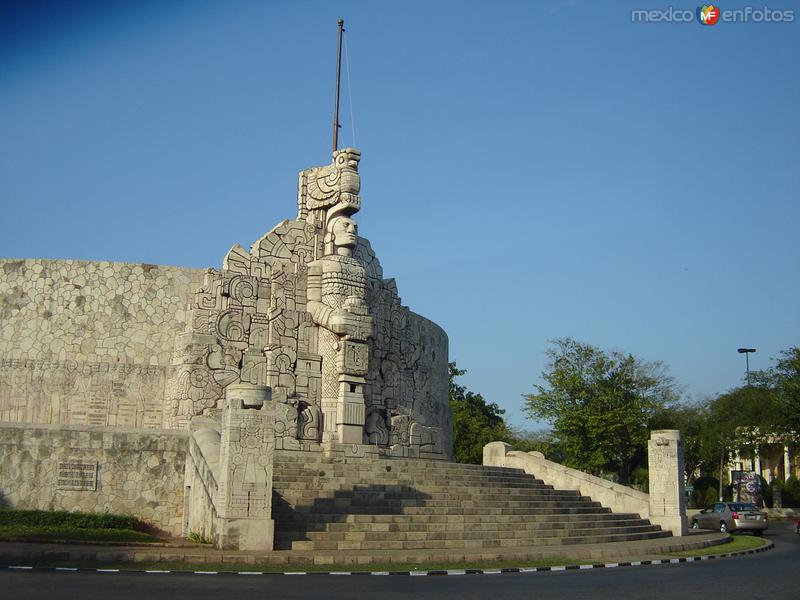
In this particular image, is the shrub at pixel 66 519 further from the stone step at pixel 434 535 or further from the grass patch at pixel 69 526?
the stone step at pixel 434 535

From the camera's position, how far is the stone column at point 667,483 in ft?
74.0

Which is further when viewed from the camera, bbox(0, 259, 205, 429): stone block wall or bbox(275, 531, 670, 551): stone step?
bbox(0, 259, 205, 429): stone block wall

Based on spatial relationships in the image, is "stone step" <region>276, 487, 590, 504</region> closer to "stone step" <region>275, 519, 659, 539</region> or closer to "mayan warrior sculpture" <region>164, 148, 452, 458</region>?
"stone step" <region>275, 519, 659, 539</region>

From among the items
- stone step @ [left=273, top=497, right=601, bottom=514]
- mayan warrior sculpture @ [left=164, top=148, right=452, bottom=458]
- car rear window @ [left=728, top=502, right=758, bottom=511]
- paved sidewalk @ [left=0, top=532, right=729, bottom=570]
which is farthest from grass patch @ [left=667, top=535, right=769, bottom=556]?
mayan warrior sculpture @ [left=164, top=148, right=452, bottom=458]

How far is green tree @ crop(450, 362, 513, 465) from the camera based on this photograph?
164ft

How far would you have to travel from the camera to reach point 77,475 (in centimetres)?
1877

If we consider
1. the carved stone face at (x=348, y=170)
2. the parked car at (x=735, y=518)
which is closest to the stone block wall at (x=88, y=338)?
the carved stone face at (x=348, y=170)

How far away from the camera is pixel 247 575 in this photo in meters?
12.4

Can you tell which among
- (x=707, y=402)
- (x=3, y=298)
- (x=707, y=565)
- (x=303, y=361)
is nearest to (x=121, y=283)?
(x=3, y=298)

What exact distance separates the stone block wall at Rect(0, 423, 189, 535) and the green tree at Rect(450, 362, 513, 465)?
1192 inches

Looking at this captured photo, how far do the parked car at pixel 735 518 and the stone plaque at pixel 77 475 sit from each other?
59.2 ft

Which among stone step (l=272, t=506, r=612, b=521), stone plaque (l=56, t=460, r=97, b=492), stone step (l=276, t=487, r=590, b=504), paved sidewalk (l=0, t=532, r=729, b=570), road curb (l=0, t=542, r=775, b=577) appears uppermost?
stone plaque (l=56, t=460, r=97, b=492)

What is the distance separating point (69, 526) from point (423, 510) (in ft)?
23.0

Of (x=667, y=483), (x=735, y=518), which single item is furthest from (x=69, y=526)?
(x=735, y=518)
